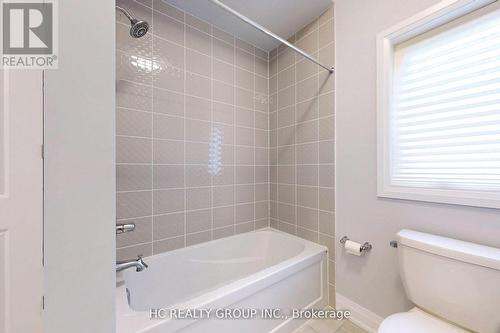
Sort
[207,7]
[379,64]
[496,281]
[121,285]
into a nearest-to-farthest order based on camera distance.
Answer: [496,281] → [121,285] → [379,64] → [207,7]

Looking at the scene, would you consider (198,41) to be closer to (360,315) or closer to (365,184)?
(365,184)

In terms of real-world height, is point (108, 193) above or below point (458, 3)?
below

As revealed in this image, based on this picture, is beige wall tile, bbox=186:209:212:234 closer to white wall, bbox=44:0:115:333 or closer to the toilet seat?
white wall, bbox=44:0:115:333

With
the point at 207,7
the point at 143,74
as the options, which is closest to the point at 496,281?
the point at 143,74

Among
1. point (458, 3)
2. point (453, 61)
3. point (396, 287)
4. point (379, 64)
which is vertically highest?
point (458, 3)

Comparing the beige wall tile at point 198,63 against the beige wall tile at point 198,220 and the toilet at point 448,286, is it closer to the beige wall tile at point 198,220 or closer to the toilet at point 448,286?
the beige wall tile at point 198,220

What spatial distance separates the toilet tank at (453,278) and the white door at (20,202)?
1.83m

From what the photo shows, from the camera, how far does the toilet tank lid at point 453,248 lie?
849 millimetres

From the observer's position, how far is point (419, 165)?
1.22 meters

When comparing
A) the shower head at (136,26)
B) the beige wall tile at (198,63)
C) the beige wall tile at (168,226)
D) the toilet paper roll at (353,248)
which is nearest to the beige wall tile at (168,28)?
the beige wall tile at (198,63)

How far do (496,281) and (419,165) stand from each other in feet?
2.03

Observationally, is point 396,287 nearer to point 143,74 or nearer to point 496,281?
point 496,281

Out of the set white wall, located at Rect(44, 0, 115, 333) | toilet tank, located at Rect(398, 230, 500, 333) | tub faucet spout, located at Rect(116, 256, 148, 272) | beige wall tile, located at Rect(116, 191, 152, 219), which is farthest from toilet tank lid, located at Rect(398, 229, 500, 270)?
beige wall tile, located at Rect(116, 191, 152, 219)

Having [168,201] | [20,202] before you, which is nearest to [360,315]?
[168,201]
